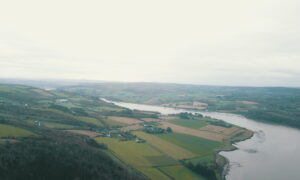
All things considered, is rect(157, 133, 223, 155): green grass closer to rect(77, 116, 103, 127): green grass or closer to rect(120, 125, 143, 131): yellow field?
rect(120, 125, 143, 131): yellow field

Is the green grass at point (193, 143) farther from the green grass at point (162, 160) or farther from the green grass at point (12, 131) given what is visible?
the green grass at point (12, 131)

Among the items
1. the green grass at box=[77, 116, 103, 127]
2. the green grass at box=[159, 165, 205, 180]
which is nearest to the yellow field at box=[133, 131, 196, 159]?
the green grass at box=[159, 165, 205, 180]

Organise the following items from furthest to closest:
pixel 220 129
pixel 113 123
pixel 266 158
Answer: pixel 220 129 → pixel 113 123 → pixel 266 158

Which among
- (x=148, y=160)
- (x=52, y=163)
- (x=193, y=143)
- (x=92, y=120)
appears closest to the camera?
(x=52, y=163)

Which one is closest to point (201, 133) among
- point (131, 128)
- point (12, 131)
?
point (131, 128)

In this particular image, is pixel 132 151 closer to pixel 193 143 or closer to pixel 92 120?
pixel 193 143

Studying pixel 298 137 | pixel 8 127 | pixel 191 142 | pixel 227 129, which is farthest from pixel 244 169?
pixel 8 127

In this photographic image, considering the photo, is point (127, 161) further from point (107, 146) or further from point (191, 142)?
point (191, 142)

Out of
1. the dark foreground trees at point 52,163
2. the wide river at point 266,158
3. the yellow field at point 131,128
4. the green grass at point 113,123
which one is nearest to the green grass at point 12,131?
the dark foreground trees at point 52,163
